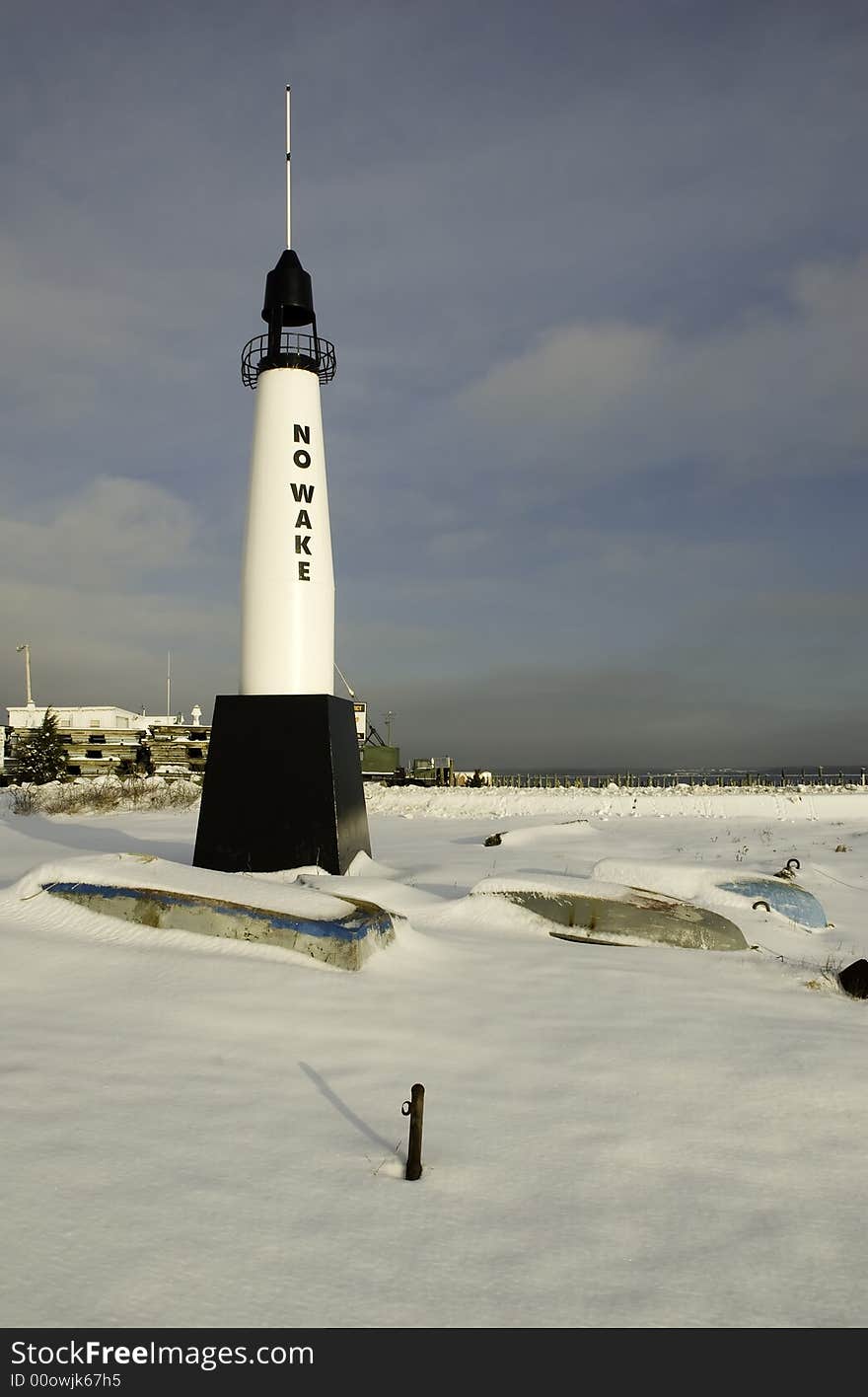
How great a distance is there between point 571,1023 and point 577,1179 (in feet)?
6.11

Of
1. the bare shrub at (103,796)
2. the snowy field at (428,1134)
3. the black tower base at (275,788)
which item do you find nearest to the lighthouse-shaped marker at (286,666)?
the black tower base at (275,788)

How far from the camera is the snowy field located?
2.57 m

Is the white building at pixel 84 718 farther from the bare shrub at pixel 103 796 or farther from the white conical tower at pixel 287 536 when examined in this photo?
the white conical tower at pixel 287 536

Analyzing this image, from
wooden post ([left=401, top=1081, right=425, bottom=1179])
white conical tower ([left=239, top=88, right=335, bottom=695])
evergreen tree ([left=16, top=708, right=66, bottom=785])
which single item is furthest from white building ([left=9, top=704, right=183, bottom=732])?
wooden post ([left=401, top=1081, right=425, bottom=1179])

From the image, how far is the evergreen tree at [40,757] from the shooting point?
28109mm

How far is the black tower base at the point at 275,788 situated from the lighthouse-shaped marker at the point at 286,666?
12 mm

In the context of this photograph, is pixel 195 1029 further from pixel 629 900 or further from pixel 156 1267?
pixel 629 900

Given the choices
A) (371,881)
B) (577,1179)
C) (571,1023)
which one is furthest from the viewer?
(371,881)

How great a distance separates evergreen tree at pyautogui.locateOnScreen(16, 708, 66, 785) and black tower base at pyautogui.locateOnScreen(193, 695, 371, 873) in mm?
19848

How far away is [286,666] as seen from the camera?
10672 mm

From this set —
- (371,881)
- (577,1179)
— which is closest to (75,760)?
(371,881)

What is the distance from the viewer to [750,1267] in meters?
2.73

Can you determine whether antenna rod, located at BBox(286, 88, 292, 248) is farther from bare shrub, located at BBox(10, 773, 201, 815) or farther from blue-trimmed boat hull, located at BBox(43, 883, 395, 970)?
bare shrub, located at BBox(10, 773, 201, 815)

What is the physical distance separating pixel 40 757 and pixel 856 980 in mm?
27331
